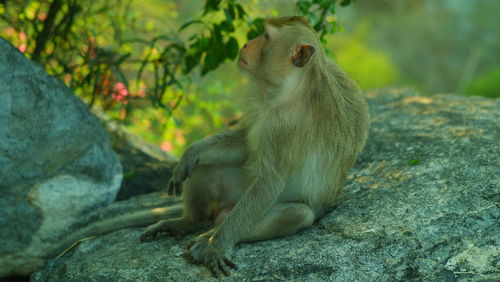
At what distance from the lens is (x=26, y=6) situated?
172 inches

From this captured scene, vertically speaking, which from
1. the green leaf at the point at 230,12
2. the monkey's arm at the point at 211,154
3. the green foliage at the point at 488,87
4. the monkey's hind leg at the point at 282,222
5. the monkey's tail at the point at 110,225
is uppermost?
the green leaf at the point at 230,12

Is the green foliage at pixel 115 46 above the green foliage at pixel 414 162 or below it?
above

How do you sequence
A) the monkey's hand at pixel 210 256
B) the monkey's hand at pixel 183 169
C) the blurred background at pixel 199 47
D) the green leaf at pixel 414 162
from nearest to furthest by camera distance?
the monkey's hand at pixel 210 256
the monkey's hand at pixel 183 169
the green leaf at pixel 414 162
the blurred background at pixel 199 47

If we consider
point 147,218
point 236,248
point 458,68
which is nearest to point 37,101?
point 147,218

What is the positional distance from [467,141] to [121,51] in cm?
290

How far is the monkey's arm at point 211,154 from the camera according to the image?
10.8ft

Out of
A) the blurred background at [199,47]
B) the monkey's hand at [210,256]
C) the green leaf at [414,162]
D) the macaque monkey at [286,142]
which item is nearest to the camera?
the monkey's hand at [210,256]

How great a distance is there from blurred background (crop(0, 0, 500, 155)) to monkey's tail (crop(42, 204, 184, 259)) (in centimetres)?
95

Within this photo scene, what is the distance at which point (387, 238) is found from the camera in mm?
2785

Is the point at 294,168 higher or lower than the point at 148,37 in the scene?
lower

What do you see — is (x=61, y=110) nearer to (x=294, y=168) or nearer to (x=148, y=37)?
(x=294, y=168)

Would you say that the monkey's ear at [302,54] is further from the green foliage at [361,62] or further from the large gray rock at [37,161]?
the green foliage at [361,62]

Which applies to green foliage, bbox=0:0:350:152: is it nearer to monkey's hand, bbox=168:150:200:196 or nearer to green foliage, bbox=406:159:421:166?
monkey's hand, bbox=168:150:200:196

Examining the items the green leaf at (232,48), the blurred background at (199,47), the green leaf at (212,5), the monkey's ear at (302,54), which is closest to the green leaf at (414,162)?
the blurred background at (199,47)
